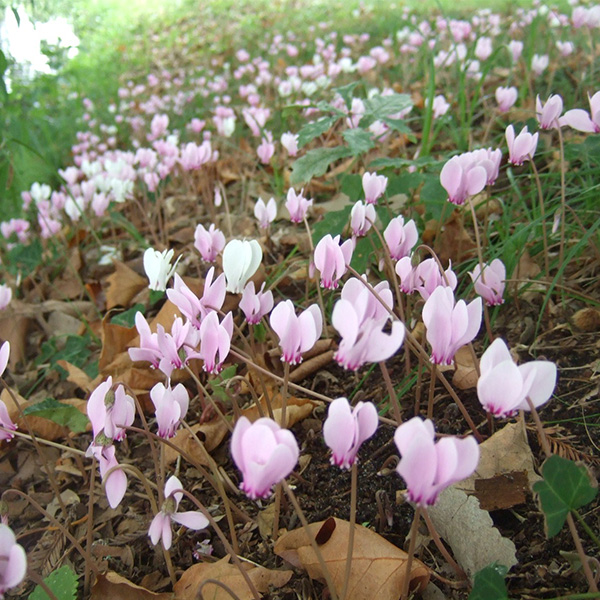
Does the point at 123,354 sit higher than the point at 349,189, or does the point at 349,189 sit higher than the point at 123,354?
the point at 349,189

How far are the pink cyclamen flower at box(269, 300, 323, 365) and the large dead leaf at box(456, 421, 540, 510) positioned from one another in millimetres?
474

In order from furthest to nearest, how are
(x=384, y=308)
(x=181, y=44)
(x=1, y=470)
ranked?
(x=181, y=44) → (x=1, y=470) → (x=384, y=308)

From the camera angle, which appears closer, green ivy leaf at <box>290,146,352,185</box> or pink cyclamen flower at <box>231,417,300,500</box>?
pink cyclamen flower at <box>231,417,300,500</box>

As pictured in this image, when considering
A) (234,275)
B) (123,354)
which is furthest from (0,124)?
(234,275)

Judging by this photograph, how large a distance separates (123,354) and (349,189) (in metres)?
0.99

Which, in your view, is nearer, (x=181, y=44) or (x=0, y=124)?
(x=0, y=124)

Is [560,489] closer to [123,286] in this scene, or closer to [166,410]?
[166,410]

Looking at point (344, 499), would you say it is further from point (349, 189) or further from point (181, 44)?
point (181, 44)

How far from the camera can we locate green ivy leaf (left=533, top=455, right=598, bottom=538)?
0.88 meters

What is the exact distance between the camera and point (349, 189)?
7.03 feet

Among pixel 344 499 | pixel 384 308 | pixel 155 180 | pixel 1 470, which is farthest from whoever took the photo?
pixel 155 180

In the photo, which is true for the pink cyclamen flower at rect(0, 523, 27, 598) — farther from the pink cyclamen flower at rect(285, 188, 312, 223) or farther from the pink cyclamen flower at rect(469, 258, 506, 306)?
the pink cyclamen flower at rect(285, 188, 312, 223)

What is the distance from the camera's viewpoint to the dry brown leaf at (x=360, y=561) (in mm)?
1055

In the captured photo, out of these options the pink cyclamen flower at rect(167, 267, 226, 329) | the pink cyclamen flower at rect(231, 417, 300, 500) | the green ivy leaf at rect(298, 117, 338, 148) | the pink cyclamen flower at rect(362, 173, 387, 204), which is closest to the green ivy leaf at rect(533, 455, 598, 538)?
the pink cyclamen flower at rect(231, 417, 300, 500)
